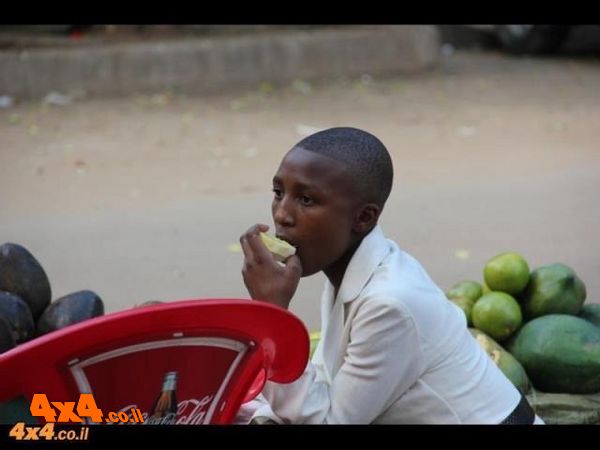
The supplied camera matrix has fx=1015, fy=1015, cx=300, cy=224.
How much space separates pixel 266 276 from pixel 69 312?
3.68ft

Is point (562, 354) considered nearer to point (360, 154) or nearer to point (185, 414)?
point (360, 154)

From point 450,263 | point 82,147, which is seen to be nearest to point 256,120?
point 82,147

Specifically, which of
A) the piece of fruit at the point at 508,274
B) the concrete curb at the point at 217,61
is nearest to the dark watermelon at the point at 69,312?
the piece of fruit at the point at 508,274

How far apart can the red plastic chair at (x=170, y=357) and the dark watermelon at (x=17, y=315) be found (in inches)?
41.4

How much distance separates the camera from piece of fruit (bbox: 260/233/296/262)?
7.16 feet

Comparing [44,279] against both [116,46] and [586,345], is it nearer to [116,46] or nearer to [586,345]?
[586,345]

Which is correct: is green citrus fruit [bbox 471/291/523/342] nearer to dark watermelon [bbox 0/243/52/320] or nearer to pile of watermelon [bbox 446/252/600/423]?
pile of watermelon [bbox 446/252/600/423]

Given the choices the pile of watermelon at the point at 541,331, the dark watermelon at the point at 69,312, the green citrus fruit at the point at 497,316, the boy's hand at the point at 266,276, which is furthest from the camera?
the green citrus fruit at the point at 497,316

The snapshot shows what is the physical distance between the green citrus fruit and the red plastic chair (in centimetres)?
149

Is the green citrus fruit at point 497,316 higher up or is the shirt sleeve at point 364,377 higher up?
the shirt sleeve at point 364,377

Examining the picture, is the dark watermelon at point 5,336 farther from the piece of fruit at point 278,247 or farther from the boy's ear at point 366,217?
the boy's ear at point 366,217

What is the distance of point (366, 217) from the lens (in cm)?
231

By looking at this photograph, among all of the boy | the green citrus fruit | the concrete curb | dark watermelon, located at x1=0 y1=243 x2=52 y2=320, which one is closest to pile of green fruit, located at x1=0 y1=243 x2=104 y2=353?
dark watermelon, located at x1=0 y1=243 x2=52 y2=320

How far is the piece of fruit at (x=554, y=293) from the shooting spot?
3.54m
